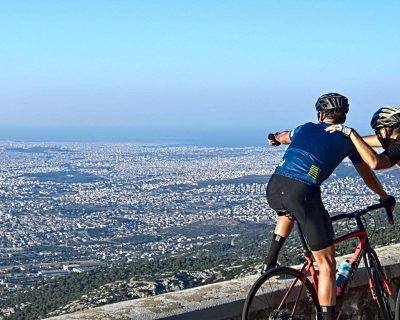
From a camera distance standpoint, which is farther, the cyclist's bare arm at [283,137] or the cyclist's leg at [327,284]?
the cyclist's bare arm at [283,137]

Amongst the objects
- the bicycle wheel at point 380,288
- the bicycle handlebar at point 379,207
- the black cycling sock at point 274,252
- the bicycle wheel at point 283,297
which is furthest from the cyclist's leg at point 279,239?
the bicycle wheel at point 380,288

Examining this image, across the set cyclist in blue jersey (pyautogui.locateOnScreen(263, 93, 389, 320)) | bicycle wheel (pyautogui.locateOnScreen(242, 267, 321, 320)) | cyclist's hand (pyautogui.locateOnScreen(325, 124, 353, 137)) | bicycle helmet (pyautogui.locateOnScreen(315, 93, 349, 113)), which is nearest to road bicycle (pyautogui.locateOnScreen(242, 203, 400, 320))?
bicycle wheel (pyautogui.locateOnScreen(242, 267, 321, 320))

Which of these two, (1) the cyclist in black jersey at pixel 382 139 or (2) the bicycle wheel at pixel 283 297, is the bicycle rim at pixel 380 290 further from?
(1) the cyclist in black jersey at pixel 382 139

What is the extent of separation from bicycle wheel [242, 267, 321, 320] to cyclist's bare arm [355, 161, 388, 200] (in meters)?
0.73

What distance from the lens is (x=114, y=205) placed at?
289 ft

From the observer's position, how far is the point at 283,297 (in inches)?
174

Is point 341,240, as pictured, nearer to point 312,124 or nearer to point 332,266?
point 332,266

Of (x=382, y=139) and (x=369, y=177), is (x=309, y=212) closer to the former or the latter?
(x=369, y=177)

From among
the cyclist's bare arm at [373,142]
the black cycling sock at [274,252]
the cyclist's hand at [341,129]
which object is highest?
the cyclist's hand at [341,129]

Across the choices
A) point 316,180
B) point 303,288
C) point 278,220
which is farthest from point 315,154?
point 303,288

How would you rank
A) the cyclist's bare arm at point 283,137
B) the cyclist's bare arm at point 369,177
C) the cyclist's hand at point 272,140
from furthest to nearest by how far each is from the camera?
the cyclist's hand at point 272,140 → the cyclist's bare arm at point 283,137 → the cyclist's bare arm at point 369,177

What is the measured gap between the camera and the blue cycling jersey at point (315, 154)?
425 centimetres

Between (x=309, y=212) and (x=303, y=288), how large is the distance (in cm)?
53

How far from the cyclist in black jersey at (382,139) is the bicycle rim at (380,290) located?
0.64 m
